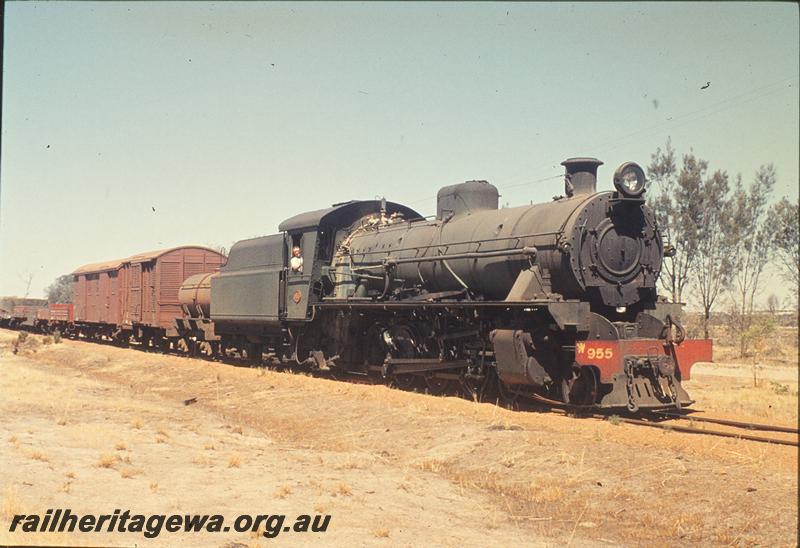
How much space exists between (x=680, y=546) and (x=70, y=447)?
821 cm

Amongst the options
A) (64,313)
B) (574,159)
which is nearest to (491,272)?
(574,159)

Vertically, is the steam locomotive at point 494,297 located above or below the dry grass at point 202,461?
above

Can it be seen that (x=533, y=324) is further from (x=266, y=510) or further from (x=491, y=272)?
(x=266, y=510)

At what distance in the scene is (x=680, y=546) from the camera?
7059mm

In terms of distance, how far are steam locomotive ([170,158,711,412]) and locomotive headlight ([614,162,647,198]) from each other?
21 millimetres

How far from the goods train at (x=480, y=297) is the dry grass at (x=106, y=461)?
649 centimetres

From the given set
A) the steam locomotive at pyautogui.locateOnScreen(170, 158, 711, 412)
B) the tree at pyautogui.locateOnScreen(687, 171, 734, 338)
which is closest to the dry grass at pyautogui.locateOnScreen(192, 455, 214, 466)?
the steam locomotive at pyautogui.locateOnScreen(170, 158, 711, 412)

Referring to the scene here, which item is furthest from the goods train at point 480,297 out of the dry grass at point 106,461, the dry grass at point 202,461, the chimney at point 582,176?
the dry grass at point 106,461

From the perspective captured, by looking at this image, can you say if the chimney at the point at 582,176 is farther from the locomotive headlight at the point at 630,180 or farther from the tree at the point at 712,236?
the tree at the point at 712,236

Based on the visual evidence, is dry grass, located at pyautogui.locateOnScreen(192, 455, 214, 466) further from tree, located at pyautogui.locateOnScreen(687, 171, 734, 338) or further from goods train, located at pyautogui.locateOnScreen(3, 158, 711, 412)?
tree, located at pyautogui.locateOnScreen(687, 171, 734, 338)

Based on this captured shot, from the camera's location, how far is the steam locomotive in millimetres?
12727

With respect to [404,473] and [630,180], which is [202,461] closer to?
[404,473]

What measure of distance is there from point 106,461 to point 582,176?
30.5ft

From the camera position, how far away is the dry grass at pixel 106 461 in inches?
376
